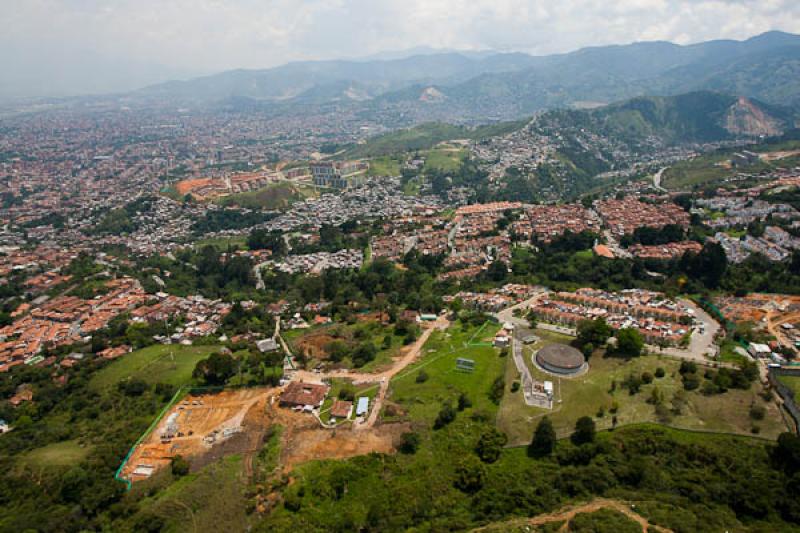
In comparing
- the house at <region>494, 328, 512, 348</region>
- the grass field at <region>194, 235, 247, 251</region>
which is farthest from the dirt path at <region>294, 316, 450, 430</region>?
the grass field at <region>194, 235, 247, 251</region>

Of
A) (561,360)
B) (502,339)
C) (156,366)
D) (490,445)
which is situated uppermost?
(561,360)

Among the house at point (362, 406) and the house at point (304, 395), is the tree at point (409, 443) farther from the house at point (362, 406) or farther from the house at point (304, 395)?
the house at point (304, 395)

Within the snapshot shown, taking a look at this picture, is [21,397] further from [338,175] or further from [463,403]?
[338,175]

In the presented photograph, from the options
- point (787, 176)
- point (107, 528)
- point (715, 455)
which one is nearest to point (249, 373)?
point (107, 528)

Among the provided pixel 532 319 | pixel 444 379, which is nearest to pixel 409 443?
pixel 444 379

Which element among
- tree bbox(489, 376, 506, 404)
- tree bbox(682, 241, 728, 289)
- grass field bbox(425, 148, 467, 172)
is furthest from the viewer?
grass field bbox(425, 148, 467, 172)

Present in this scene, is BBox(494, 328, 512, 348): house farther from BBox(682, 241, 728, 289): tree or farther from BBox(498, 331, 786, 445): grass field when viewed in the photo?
BBox(682, 241, 728, 289): tree
